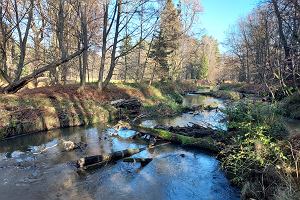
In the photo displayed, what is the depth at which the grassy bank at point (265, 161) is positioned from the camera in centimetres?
667

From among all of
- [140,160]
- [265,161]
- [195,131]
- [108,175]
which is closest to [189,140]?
[195,131]

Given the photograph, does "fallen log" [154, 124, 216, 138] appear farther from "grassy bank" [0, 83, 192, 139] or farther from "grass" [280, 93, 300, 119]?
"grassy bank" [0, 83, 192, 139]

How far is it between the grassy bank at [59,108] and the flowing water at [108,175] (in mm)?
1712

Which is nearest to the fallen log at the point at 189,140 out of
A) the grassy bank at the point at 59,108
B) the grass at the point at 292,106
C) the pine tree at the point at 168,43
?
the grassy bank at the point at 59,108

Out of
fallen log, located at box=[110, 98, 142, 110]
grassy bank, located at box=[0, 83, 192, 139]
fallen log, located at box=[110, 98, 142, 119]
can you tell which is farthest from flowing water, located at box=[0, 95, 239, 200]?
fallen log, located at box=[110, 98, 142, 110]

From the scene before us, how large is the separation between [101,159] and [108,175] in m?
1.09

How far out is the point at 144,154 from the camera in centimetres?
1155

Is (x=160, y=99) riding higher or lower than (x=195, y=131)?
higher

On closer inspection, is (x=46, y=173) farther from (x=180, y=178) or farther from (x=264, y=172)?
(x=264, y=172)

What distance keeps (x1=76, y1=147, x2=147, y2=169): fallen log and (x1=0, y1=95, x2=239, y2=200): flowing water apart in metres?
0.28

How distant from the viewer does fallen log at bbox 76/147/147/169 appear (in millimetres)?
9827

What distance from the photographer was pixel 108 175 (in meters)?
9.31

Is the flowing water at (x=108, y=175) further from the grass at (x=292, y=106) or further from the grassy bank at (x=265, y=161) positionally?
the grass at (x=292, y=106)

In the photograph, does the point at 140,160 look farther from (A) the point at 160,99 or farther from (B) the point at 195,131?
(A) the point at 160,99
